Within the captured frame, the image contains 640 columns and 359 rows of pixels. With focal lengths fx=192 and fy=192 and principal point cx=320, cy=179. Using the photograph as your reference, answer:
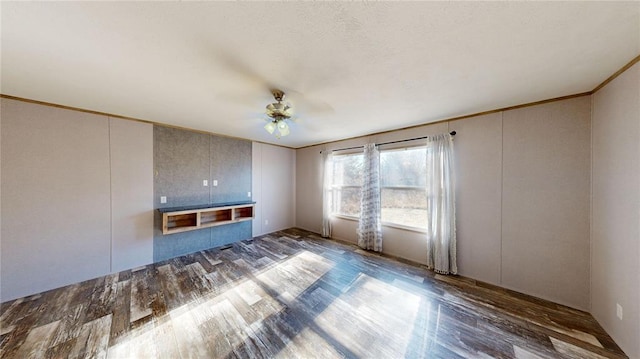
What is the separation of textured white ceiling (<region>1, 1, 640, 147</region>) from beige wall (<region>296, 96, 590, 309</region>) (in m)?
0.38

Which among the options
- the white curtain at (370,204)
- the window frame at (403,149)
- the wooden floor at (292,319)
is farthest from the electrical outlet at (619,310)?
the white curtain at (370,204)

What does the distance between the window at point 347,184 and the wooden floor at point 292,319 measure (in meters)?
1.68

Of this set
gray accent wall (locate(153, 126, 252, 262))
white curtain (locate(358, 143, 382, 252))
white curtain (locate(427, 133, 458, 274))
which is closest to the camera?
white curtain (locate(427, 133, 458, 274))

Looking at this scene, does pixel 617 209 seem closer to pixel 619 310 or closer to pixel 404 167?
pixel 619 310

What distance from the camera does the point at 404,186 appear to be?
350 centimetres

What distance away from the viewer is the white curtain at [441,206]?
2879 mm

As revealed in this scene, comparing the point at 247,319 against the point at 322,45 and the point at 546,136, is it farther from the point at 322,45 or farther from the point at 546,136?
the point at 546,136

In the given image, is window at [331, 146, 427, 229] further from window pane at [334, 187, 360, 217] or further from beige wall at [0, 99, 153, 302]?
beige wall at [0, 99, 153, 302]

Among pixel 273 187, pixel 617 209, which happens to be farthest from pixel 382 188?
pixel 273 187

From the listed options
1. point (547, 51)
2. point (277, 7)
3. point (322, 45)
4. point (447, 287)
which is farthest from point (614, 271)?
point (277, 7)

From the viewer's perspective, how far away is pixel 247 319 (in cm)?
197

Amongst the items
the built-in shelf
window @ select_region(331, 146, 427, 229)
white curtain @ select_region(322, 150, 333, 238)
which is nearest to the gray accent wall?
the built-in shelf

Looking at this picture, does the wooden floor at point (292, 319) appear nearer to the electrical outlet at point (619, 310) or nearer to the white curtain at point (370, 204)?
the electrical outlet at point (619, 310)

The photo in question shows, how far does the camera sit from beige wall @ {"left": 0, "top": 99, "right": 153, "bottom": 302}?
227 centimetres
